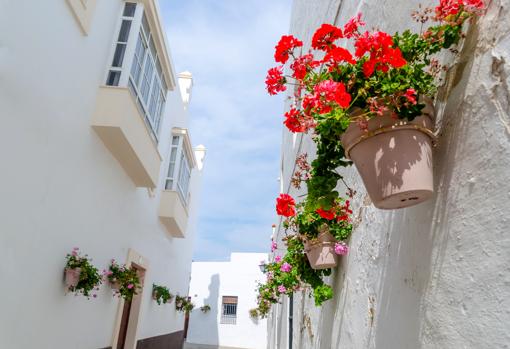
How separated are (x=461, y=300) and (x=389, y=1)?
5.56 ft

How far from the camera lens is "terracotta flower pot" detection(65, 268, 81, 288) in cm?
475

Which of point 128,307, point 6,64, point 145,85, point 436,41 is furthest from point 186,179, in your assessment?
point 436,41

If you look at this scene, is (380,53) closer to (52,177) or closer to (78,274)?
(52,177)

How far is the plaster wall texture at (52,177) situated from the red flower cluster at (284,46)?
2973 mm

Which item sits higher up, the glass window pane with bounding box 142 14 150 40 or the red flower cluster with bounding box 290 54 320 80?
the glass window pane with bounding box 142 14 150 40

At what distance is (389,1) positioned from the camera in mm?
2094

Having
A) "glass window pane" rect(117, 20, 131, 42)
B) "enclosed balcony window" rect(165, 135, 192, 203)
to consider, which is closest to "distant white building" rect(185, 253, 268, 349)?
"enclosed balcony window" rect(165, 135, 192, 203)

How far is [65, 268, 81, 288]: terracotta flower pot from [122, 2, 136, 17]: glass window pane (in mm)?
4240

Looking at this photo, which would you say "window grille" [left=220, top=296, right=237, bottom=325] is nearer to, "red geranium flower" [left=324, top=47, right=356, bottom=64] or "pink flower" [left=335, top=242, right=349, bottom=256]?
"pink flower" [left=335, top=242, right=349, bottom=256]

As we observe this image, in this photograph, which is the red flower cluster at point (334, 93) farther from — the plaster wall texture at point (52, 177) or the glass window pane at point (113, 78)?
the glass window pane at point (113, 78)

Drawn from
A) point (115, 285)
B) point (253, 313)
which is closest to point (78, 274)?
point (115, 285)

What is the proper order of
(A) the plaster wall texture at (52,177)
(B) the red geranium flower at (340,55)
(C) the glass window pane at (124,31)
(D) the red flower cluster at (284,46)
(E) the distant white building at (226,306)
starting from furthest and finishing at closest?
(E) the distant white building at (226,306)
(C) the glass window pane at (124,31)
(A) the plaster wall texture at (52,177)
(D) the red flower cluster at (284,46)
(B) the red geranium flower at (340,55)

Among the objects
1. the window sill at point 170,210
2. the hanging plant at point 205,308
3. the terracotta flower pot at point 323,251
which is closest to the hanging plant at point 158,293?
the window sill at point 170,210

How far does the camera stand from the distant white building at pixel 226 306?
20.8 metres
